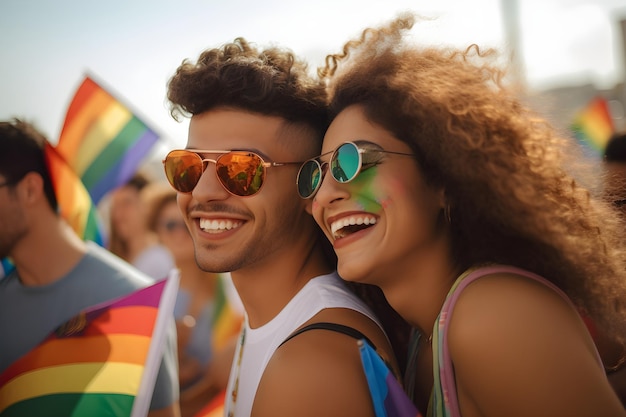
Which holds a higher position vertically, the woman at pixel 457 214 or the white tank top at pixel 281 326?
the woman at pixel 457 214

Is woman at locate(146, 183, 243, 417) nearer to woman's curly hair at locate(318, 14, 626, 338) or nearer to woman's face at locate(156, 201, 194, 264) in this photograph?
woman's face at locate(156, 201, 194, 264)

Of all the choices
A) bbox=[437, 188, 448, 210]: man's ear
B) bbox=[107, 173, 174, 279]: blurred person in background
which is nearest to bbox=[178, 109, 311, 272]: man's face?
bbox=[437, 188, 448, 210]: man's ear

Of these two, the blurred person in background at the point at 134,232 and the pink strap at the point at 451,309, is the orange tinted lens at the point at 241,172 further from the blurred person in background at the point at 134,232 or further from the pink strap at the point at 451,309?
the blurred person in background at the point at 134,232

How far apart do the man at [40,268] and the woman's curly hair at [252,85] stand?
1354 mm

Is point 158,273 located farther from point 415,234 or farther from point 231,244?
point 415,234

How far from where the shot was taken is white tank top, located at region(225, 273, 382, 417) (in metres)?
2.12

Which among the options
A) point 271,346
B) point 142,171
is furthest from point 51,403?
point 142,171

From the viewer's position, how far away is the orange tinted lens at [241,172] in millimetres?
2256

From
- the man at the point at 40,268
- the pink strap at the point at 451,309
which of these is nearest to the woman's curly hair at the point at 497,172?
the pink strap at the point at 451,309

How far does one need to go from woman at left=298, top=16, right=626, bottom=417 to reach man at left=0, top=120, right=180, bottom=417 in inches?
61.2

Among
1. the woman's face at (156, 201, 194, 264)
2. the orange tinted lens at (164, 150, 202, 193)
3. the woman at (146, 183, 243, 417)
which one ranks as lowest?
the woman at (146, 183, 243, 417)

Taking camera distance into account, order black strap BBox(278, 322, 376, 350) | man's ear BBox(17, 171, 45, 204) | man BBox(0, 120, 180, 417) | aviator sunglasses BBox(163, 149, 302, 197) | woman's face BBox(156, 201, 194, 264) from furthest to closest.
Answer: woman's face BBox(156, 201, 194, 264)
man's ear BBox(17, 171, 45, 204)
man BBox(0, 120, 180, 417)
aviator sunglasses BBox(163, 149, 302, 197)
black strap BBox(278, 322, 376, 350)

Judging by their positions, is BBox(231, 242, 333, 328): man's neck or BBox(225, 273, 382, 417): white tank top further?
BBox(231, 242, 333, 328): man's neck

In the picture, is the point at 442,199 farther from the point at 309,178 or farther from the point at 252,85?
the point at 252,85
